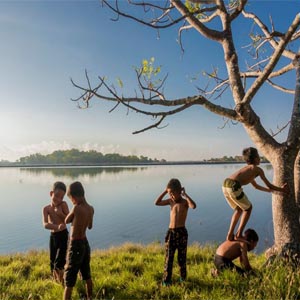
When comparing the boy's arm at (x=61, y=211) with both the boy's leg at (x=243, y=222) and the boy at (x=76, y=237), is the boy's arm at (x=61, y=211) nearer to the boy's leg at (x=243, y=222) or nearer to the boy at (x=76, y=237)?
the boy at (x=76, y=237)

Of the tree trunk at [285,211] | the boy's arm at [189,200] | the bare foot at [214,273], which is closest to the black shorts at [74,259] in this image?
the boy's arm at [189,200]

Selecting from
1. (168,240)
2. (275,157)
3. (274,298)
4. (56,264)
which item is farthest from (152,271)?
(275,157)

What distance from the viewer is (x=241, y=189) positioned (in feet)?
18.7

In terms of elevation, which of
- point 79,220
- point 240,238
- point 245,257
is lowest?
point 245,257

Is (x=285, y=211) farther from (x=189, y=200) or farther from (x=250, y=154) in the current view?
(x=189, y=200)

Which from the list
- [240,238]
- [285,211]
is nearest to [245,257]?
[240,238]

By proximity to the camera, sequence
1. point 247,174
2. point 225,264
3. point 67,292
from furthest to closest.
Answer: point 247,174 → point 225,264 → point 67,292

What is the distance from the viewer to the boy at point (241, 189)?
5660 mm

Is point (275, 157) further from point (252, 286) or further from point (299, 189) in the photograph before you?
point (252, 286)

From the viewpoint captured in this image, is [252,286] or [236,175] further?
[236,175]

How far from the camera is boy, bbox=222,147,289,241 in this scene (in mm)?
5660

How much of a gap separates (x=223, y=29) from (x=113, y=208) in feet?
81.4

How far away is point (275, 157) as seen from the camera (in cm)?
619

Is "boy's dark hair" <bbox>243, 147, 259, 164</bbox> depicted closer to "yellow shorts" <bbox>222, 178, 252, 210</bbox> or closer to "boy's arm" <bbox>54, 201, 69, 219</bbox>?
"yellow shorts" <bbox>222, 178, 252, 210</bbox>
